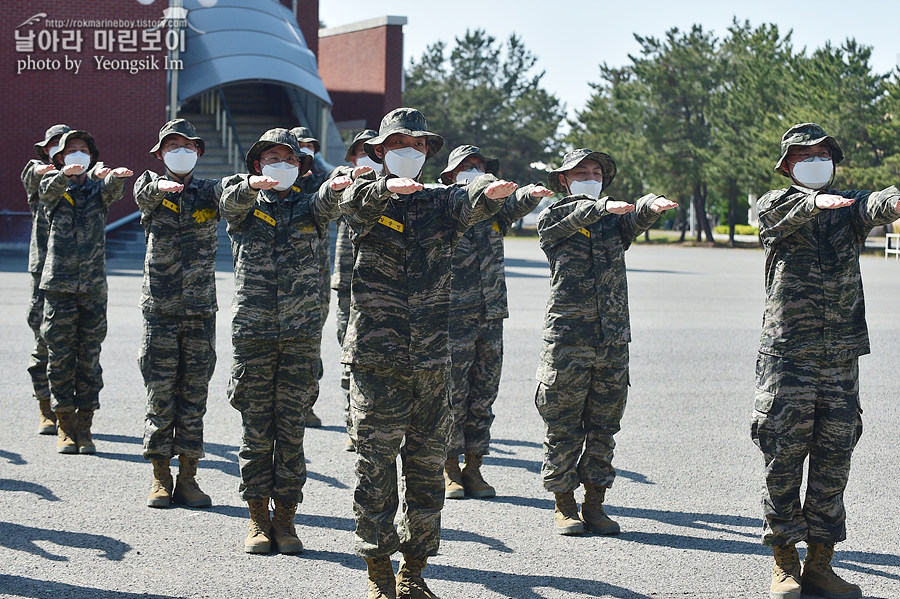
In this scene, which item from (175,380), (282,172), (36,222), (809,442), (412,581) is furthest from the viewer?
(36,222)

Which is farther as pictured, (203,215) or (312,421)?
(312,421)

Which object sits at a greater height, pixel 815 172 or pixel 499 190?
pixel 815 172

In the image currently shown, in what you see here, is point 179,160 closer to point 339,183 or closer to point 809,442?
point 339,183

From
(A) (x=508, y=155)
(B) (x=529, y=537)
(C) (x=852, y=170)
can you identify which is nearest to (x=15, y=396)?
(B) (x=529, y=537)

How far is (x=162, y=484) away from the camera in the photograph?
660 centimetres

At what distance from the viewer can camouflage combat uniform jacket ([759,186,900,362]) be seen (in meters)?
5.19

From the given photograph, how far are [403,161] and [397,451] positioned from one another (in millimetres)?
1459

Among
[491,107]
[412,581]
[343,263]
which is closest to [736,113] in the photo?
[491,107]

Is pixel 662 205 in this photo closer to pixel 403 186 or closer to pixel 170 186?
pixel 403 186

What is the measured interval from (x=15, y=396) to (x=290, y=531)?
507 centimetres

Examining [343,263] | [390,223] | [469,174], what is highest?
[469,174]

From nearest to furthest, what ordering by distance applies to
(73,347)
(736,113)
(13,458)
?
(13,458)
(73,347)
(736,113)

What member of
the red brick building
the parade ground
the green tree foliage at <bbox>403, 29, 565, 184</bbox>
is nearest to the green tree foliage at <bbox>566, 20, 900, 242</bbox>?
the green tree foliage at <bbox>403, 29, 565, 184</bbox>

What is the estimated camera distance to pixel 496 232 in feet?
24.9
